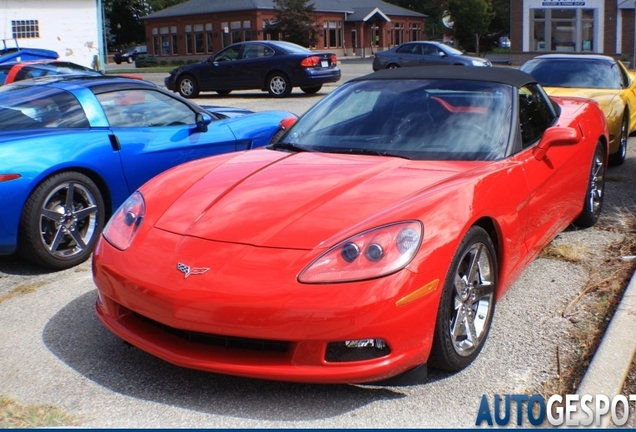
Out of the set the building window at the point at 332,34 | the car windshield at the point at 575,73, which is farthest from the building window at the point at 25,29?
the building window at the point at 332,34

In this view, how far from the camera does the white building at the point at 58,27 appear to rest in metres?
36.3

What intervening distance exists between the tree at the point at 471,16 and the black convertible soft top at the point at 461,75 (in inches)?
1947

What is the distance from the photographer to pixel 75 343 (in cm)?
423

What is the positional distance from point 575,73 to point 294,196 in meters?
7.74

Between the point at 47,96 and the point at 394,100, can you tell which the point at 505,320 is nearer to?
the point at 394,100

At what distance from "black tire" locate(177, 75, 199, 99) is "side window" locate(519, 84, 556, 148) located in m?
16.7

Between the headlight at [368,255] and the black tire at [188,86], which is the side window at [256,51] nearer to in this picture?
the black tire at [188,86]

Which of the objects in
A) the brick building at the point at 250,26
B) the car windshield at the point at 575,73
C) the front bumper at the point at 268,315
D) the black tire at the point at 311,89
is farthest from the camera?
the brick building at the point at 250,26

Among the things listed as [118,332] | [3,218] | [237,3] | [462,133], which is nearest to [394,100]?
[462,133]

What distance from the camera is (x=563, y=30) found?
43219mm

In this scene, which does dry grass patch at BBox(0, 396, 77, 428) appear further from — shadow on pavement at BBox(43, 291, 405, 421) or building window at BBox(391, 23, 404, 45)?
building window at BBox(391, 23, 404, 45)

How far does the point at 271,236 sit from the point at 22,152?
263 centimetres

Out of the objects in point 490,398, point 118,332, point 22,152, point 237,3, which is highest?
point 237,3

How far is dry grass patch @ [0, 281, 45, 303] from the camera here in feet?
16.6
